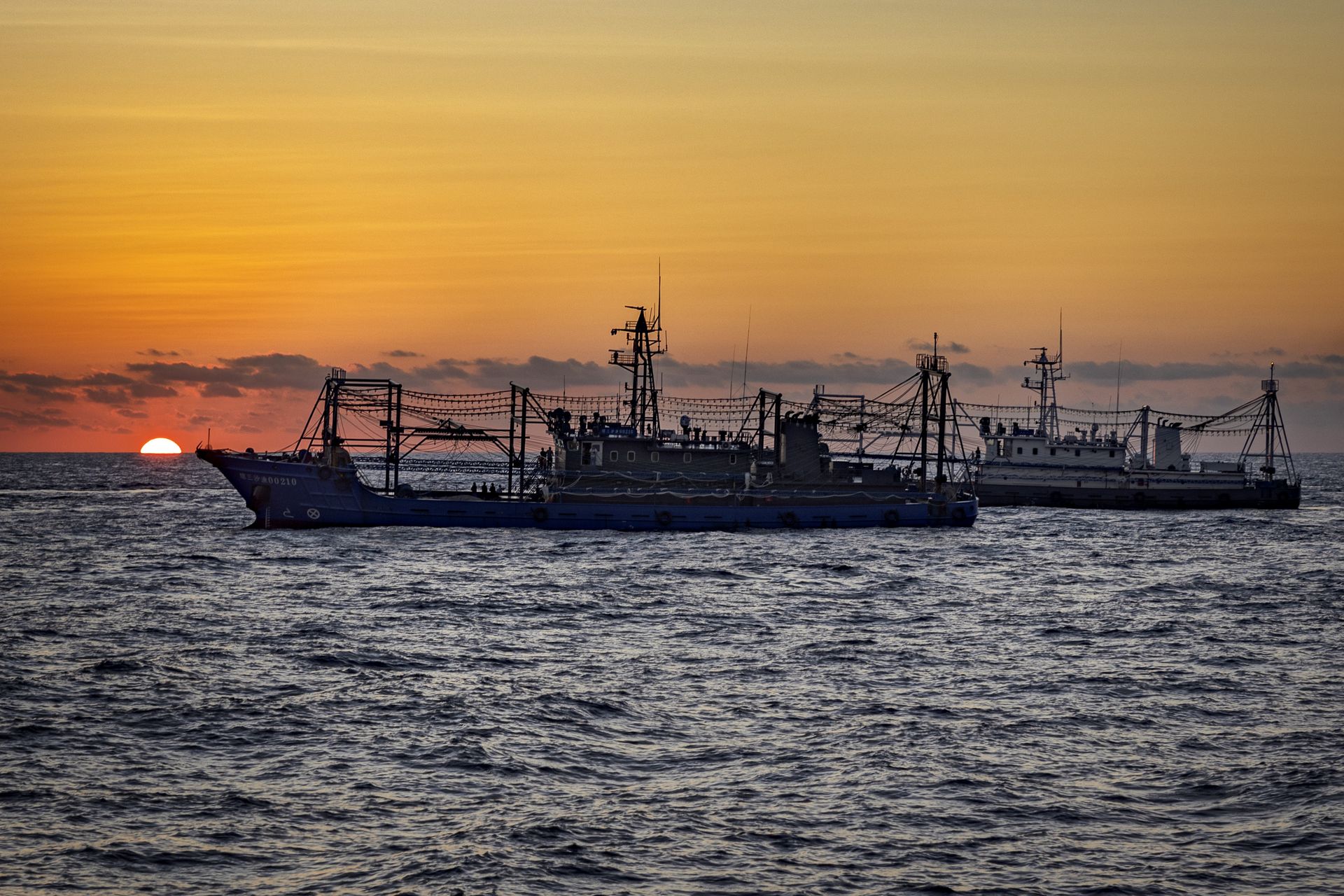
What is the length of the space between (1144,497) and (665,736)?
335 feet

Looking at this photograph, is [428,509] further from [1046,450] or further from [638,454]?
[1046,450]

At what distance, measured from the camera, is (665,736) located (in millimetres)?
26969

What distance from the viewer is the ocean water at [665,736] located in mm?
19703

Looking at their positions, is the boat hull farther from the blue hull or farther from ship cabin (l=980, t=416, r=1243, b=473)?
the blue hull

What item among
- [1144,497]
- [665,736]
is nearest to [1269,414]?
[1144,497]

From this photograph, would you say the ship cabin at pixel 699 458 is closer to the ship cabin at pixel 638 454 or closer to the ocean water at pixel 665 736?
the ship cabin at pixel 638 454

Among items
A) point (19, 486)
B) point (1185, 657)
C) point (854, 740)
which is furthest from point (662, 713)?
point (19, 486)

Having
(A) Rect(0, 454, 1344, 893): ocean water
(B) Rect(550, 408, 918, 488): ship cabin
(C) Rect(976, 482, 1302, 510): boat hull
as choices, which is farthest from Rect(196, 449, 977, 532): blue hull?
(C) Rect(976, 482, 1302, 510): boat hull

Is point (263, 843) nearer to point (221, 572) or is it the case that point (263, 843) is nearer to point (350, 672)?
point (350, 672)

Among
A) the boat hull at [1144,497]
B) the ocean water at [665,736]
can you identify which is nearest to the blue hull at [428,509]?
the ocean water at [665,736]

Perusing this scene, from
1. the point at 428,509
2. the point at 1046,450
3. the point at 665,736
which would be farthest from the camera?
the point at 1046,450

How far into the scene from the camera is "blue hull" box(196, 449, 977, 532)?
7975 cm

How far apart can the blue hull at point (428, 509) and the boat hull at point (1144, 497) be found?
4181cm

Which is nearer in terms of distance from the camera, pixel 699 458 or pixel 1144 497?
pixel 699 458
